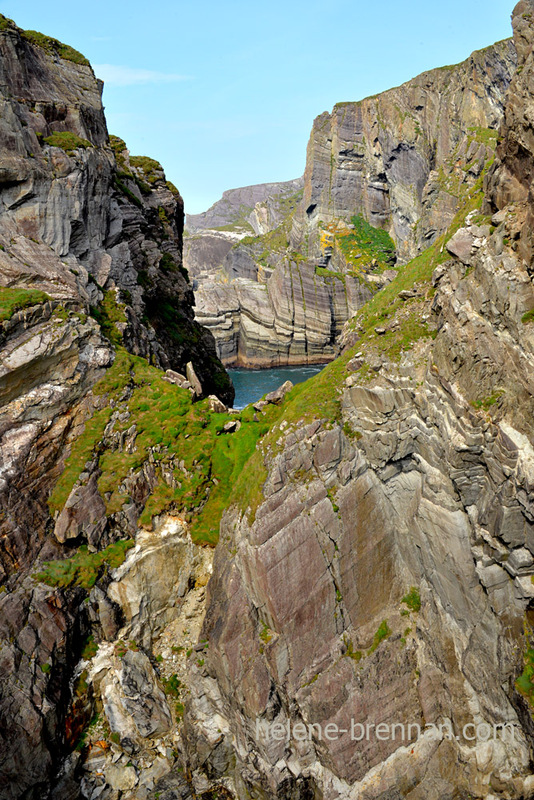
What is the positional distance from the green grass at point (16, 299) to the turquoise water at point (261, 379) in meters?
41.8

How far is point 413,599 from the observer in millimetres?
17297

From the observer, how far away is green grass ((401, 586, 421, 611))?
677 inches

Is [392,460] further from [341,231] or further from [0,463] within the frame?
[341,231]

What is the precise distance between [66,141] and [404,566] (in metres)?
28.8

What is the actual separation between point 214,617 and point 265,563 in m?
3.56

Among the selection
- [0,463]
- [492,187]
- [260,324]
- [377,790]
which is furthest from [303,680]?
[260,324]

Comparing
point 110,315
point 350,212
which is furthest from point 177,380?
point 350,212

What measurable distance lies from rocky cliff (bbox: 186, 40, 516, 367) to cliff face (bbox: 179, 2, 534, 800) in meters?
59.8

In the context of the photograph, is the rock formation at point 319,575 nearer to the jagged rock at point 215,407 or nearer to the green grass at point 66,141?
the jagged rock at point 215,407

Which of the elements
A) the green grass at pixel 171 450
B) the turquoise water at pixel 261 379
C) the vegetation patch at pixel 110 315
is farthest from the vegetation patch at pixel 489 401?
the turquoise water at pixel 261 379

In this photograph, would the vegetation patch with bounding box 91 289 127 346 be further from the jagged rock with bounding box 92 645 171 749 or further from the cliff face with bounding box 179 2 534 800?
the jagged rock with bounding box 92 645 171 749

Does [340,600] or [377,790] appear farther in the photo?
[340,600]

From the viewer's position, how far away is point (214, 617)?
59.9 feet

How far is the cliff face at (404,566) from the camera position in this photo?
562 inches
